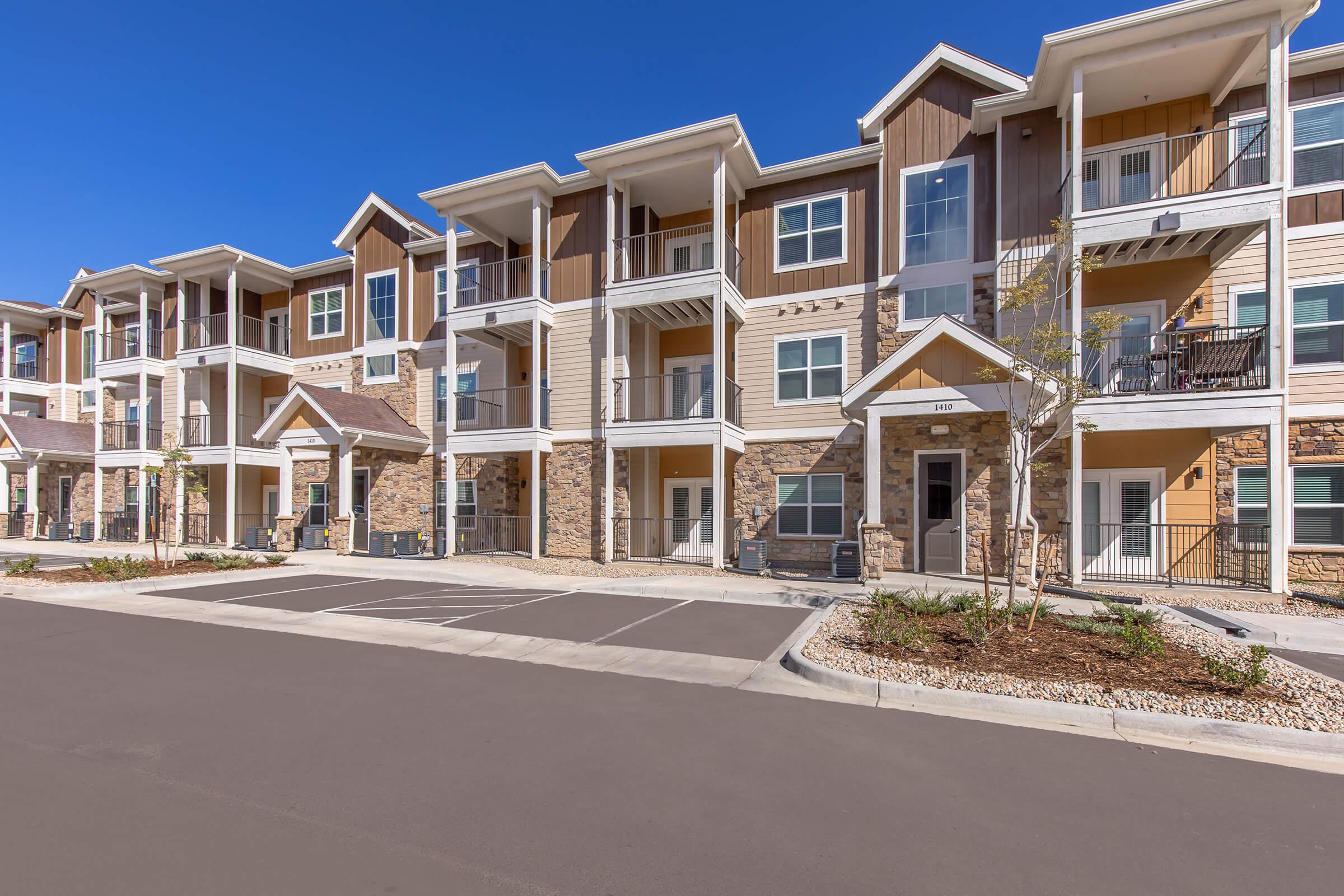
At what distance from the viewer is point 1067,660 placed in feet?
22.5

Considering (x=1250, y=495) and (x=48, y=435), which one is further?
(x=48, y=435)

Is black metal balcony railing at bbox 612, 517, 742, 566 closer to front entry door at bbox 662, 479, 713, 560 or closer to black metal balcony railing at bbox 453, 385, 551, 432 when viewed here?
front entry door at bbox 662, 479, 713, 560

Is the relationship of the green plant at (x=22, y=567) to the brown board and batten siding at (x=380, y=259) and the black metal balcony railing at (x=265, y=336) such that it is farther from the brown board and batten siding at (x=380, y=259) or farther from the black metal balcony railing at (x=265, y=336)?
the black metal balcony railing at (x=265, y=336)

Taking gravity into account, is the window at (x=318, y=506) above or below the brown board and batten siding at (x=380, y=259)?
below

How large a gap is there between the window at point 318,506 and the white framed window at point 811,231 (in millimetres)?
16590

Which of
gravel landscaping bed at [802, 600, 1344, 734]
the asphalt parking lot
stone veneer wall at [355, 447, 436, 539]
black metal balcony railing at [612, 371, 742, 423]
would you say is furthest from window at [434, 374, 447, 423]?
gravel landscaping bed at [802, 600, 1344, 734]

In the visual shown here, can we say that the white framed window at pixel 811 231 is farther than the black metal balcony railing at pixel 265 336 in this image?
No

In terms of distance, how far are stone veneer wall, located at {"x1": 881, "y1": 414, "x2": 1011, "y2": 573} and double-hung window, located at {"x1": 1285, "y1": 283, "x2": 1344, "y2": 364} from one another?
583 centimetres

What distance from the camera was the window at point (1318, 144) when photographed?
1302 cm

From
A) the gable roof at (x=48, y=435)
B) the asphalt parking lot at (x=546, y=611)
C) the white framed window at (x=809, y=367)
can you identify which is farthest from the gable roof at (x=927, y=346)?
the gable roof at (x=48, y=435)

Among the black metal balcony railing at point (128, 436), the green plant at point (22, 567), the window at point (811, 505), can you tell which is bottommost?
the green plant at point (22, 567)

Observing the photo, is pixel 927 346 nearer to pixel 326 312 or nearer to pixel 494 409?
pixel 494 409

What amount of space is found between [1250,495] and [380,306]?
2353 cm

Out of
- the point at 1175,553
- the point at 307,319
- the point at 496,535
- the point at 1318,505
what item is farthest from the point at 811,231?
the point at 307,319
